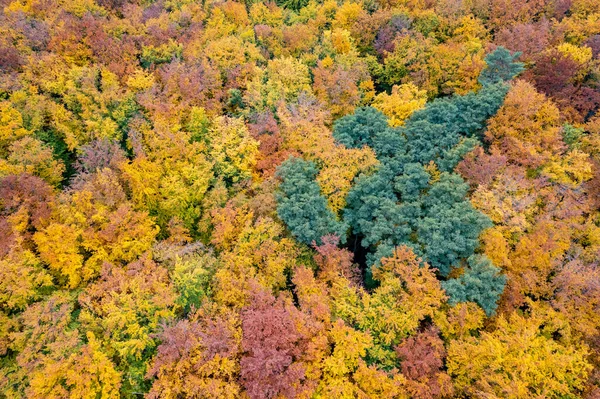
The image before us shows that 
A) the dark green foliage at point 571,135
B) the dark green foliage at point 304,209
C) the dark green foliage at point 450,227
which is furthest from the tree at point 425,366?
the dark green foliage at point 571,135

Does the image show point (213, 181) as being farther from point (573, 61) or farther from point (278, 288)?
point (573, 61)

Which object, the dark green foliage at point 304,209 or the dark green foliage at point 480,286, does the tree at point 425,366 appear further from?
the dark green foliage at point 304,209

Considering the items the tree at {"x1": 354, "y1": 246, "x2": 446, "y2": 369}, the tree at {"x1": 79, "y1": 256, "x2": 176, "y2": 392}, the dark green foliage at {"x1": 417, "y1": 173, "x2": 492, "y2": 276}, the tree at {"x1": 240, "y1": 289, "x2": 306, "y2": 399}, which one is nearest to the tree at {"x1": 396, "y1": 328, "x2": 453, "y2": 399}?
the tree at {"x1": 354, "y1": 246, "x2": 446, "y2": 369}

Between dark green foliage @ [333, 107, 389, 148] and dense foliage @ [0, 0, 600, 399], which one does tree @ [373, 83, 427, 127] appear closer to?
dense foliage @ [0, 0, 600, 399]

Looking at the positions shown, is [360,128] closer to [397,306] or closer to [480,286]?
[397,306]

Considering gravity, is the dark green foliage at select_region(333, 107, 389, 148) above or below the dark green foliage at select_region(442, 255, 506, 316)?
above

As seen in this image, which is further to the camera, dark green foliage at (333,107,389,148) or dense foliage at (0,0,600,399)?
dark green foliage at (333,107,389,148)

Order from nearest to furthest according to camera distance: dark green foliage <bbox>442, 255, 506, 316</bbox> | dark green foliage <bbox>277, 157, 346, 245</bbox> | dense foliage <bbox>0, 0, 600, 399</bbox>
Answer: dense foliage <bbox>0, 0, 600, 399</bbox> → dark green foliage <bbox>442, 255, 506, 316</bbox> → dark green foliage <bbox>277, 157, 346, 245</bbox>
